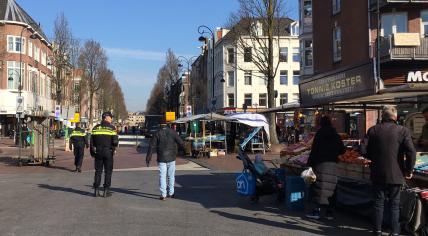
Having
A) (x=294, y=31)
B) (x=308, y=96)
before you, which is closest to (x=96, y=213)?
(x=308, y=96)

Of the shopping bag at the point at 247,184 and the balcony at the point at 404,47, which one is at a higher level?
the balcony at the point at 404,47

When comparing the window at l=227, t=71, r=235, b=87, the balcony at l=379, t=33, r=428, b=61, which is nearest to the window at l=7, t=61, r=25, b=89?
the window at l=227, t=71, r=235, b=87

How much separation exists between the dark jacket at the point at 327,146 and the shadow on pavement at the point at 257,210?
1.05 metres

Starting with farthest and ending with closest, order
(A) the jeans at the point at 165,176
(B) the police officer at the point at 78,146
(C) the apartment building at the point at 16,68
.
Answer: (C) the apartment building at the point at 16,68 < (B) the police officer at the point at 78,146 < (A) the jeans at the point at 165,176

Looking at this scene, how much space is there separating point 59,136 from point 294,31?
33720 millimetres

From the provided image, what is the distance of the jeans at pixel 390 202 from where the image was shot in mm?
7348

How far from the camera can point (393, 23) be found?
3183 cm

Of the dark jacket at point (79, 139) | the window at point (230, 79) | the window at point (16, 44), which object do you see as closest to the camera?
the dark jacket at point (79, 139)

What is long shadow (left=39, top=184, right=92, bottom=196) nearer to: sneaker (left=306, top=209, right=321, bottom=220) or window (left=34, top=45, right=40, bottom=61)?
sneaker (left=306, top=209, right=321, bottom=220)

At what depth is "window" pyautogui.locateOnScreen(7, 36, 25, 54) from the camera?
63.2 m

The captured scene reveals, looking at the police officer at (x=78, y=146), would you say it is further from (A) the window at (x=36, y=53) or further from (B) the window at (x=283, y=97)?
(B) the window at (x=283, y=97)

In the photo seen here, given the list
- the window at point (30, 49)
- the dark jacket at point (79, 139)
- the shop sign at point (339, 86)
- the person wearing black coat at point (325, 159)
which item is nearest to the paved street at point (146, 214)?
the person wearing black coat at point (325, 159)

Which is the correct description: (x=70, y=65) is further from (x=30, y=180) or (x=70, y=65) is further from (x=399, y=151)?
(x=399, y=151)

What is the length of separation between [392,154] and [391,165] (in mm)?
152
